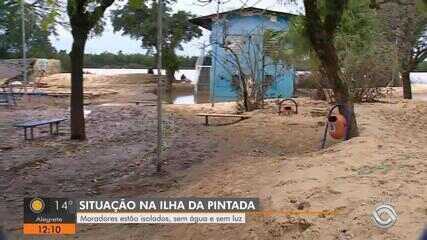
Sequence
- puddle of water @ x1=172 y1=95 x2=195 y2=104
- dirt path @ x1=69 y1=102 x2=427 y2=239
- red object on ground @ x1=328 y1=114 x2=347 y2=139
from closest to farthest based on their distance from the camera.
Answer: dirt path @ x1=69 y1=102 x2=427 y2=239, red object on ground @ x1=328 y1=114 x2=347 y2=139, puddle of water @ x1=172 y1=95 x2=195 y2=104

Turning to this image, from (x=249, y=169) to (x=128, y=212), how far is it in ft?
8.47

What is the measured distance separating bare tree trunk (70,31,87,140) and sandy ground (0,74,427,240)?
0.33m

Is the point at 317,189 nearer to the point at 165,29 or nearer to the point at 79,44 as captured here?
the point at 79,44

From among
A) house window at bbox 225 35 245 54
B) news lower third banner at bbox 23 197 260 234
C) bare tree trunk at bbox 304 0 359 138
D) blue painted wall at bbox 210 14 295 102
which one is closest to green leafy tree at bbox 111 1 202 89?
blue painted wall at bbox 210 14 295 102

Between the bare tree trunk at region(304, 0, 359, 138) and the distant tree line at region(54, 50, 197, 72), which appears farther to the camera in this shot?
the distant tree line at region(54, 50, 197, 72)

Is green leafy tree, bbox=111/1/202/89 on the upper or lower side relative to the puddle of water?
upper

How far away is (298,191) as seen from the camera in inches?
221

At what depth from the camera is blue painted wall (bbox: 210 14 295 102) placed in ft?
62.6

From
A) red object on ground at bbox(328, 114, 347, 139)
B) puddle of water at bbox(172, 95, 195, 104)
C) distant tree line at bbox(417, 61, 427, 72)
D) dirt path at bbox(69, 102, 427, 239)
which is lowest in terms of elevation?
puddle of water at bbox(172, 95, 195, 104)

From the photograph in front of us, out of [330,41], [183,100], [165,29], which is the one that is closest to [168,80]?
[165,29]

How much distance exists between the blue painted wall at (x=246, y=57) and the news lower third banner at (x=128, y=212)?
454 inches

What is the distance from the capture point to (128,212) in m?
5.96

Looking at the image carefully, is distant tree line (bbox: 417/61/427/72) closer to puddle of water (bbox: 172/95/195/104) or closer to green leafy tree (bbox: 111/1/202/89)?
green leafy tree (bbox: 111/1/202/89)

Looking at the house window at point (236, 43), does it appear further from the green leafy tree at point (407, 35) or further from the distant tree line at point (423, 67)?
the distant tree line at point (423, 67)
